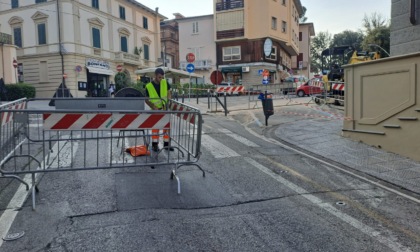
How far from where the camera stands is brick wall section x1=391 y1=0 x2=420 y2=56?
8.99 metres

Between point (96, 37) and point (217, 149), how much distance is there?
3470cm

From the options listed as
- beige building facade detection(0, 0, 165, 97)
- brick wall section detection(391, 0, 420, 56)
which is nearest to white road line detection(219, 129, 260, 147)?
brick wall section detection(391, 0, 420, 56)

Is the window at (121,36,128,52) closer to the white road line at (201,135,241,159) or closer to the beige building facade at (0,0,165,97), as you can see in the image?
the beige building facade at (0,0,165,97)

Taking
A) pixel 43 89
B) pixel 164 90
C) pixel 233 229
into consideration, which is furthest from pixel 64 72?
pixel 233 229

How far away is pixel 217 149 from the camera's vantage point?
26.5 feet

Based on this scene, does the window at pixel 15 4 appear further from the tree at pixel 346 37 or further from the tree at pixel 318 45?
the tree at pixel 318 45

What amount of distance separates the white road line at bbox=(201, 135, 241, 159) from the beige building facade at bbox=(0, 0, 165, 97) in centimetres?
2802

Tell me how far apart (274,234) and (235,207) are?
86cm

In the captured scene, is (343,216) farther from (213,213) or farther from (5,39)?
(5,39)

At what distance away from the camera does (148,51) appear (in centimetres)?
4950

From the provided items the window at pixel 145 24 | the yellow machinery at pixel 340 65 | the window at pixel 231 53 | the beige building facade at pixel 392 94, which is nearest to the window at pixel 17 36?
the window at pixel 145 24

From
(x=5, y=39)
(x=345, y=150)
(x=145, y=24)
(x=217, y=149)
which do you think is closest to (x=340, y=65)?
(x=345, y=150)

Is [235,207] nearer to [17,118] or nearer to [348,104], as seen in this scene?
[17,118]

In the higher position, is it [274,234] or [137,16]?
[137,16]
